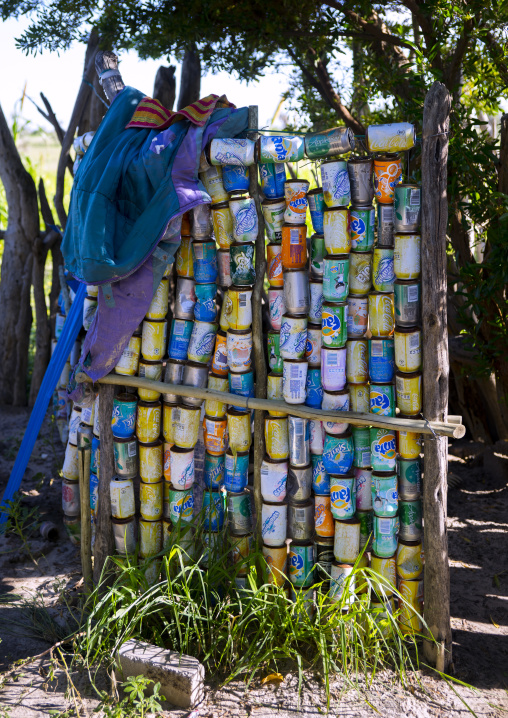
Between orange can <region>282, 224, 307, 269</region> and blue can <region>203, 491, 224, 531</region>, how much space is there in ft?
3.58

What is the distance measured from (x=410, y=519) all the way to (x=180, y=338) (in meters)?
1.28

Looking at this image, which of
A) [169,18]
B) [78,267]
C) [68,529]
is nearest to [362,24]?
[169,18]

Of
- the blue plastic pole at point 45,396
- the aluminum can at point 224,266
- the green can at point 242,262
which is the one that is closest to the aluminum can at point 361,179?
the green can at point 242,262

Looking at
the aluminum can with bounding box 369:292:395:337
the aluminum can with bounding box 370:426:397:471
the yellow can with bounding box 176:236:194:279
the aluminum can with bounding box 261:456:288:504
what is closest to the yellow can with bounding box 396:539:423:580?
the aluminum can with bounding box 370:426:397:471

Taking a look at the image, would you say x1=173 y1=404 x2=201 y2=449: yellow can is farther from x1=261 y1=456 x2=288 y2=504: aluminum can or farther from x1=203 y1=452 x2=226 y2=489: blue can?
x1=261 y1=456 x2=288 y2=504: aluminum can

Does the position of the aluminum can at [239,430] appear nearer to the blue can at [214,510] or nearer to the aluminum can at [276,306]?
the blue can at [214,510]

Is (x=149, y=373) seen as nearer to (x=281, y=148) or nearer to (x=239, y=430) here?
(x=239, y=430)

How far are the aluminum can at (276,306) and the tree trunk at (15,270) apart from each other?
3.15m

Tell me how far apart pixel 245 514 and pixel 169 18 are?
116 inches

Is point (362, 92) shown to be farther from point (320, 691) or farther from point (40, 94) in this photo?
point (320, 691)

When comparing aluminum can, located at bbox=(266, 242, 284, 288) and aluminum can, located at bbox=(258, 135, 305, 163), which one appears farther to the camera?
aluminum can, located at bbox=(266, 242, 284, 288)

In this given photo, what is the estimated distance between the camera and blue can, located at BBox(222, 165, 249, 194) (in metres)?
2.59

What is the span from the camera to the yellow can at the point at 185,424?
282 cm

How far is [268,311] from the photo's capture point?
2.88 meters
